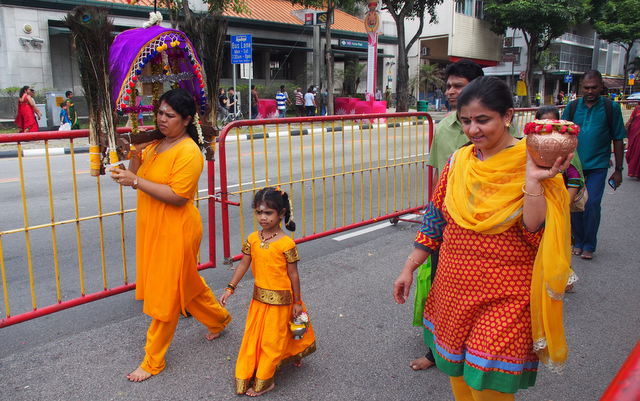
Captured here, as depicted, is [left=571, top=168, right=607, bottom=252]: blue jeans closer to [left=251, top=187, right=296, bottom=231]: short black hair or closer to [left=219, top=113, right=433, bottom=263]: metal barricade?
[left=219, top=113, right=433, bottom=263]: metal barricade

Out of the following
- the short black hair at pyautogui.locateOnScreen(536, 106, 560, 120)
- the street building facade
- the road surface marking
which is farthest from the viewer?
the street building facade

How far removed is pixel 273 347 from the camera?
9.71 ft

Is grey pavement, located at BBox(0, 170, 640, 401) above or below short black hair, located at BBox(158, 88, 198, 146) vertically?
below

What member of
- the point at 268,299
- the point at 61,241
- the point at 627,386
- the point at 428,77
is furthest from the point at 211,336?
the point at 428,77

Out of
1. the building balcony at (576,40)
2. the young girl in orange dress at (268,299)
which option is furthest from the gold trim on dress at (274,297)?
the building balcony at (576,40)

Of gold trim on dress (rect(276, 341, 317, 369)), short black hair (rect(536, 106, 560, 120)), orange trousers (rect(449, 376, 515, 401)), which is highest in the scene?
short black hair (rect(536, 106, 560, 120))

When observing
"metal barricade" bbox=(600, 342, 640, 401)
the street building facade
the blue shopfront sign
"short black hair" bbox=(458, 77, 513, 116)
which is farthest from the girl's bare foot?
the blue shopfront sign

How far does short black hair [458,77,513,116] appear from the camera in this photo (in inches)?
79.7

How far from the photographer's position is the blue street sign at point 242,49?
17406 mm

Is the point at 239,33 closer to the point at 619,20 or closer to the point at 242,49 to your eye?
the point at 242,49

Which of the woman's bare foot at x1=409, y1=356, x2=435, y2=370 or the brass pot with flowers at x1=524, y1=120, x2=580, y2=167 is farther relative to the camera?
the woman's bare foot at x1=409, y1=356, x2=435, y2=370

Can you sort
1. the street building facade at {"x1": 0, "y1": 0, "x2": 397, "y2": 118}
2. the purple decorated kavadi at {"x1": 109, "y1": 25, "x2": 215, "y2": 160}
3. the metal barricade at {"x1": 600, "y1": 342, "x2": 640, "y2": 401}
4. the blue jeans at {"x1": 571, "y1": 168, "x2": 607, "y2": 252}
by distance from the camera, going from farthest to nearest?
1. the street building facade at {"x1": 0, "y1": 0, "x2": 397, "y2": 118}
2. the blue jeans at {"x1": 571, "y1": 168, "x2": 607, "y2": 252}
3. the purple decorated kavadi at {"x1": 109, "y1": 25, "x2": 215, "y2": 160}
4. the metal barricade at {"x1": 600, "y1": 342, "x2": 640, "y2": 401}

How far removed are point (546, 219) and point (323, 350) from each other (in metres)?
1.97

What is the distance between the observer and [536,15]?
34031mm
